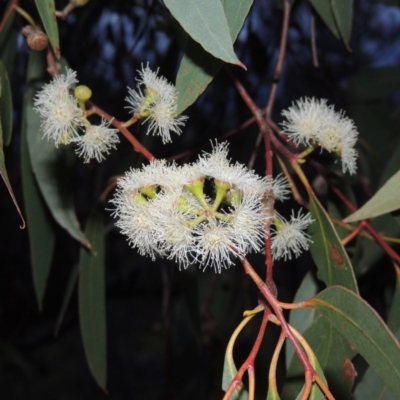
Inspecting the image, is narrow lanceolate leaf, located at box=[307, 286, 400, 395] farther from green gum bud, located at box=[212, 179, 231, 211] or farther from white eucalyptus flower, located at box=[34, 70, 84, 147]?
white eucalyptus flower, located at box=[34, 70, 84, 147]

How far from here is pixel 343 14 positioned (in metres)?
1.22

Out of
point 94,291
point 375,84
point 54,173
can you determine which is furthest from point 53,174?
point 375,84

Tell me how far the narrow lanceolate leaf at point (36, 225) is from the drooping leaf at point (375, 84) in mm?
1221

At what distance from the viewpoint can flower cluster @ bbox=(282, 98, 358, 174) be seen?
41.3 inches

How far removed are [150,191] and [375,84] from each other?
1.54 meters

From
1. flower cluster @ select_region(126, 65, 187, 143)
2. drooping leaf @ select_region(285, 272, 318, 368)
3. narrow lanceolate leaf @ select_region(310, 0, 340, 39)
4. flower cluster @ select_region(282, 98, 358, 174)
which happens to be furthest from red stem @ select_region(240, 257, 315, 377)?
narrow lanceolate leaf @ select_region(310, 0, 340, 39)

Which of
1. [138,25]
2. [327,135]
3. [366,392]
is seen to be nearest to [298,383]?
[366,392]

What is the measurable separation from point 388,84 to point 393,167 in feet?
2.30

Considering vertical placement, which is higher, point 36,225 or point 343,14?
point 343,14

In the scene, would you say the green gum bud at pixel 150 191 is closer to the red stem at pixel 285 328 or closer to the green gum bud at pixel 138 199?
the green gum bud at pixel 138 199

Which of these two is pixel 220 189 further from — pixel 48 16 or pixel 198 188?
pixel 48 16

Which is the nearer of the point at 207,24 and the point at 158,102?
the point at 207,24

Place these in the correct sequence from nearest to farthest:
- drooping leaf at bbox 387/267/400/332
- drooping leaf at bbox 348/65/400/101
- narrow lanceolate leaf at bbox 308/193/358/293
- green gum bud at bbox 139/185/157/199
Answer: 1. green gum bud at bbox 139/185/157/199
2. narrow lanceolate leaf at bbox 308/193/358/293
3. drooping leaf at bbox 387/267/400/332
4. drooping leaf at bbox 348/65/400/101

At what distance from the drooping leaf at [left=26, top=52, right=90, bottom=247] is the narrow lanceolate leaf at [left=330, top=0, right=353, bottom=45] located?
551 millimetres
